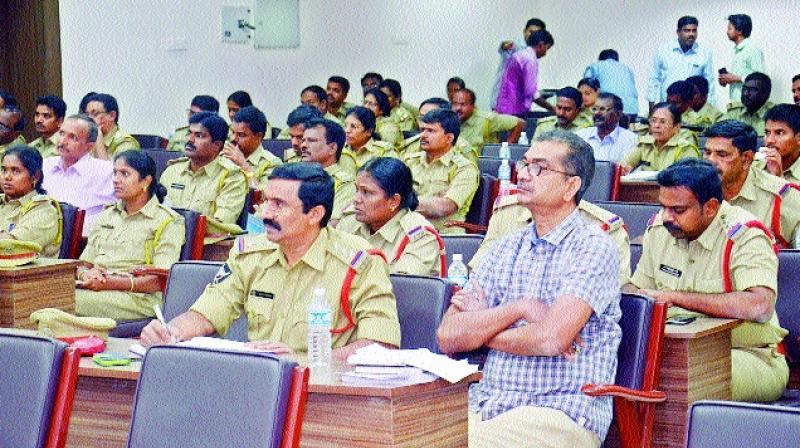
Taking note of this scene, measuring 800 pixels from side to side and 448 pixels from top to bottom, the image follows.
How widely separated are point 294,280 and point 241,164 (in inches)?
151

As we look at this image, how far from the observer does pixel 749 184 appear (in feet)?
17.3

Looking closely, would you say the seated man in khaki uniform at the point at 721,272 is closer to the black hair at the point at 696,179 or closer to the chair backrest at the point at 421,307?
the black hair at the point at 696,179

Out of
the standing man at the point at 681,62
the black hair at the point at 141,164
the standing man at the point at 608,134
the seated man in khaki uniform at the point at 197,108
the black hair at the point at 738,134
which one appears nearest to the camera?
the black hair at the point at 738,134

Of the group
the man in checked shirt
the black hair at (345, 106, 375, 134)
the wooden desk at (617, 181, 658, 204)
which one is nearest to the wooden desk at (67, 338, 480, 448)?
the man in checked shirt

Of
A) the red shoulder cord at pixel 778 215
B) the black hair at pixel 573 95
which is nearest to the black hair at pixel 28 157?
the red shoulder cord at pixel 778 215

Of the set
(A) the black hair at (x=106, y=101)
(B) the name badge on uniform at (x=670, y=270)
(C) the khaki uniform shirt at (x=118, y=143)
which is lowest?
(B) the name badge on uniform at (x=670, y=270)

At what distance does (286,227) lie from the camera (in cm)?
398

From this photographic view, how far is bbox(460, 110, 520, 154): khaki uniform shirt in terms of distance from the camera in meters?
10.9

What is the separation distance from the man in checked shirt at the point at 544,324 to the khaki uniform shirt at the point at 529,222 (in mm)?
644

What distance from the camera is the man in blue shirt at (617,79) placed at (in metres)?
13.0

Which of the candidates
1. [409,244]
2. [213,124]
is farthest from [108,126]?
[409,244]

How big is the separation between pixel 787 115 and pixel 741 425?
4363mm

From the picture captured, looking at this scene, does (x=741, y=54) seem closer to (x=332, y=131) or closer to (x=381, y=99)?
(x=381, y=99)

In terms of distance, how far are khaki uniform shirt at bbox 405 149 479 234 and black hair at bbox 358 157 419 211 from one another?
1799mm
